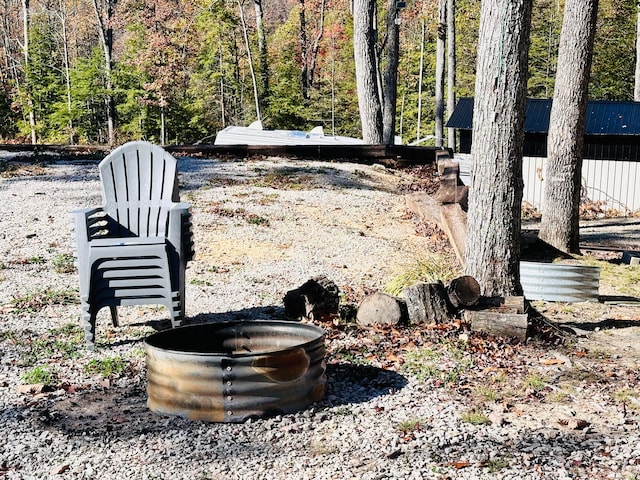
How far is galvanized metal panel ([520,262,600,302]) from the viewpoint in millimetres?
7180

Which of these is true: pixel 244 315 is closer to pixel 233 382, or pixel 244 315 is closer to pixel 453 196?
pixel 233 382

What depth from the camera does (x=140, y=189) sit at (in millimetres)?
5625

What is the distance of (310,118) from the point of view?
35125 mm

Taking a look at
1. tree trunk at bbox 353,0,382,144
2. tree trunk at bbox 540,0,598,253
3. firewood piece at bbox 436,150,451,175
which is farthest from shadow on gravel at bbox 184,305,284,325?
tree trunk at bbox 353,0,382,144

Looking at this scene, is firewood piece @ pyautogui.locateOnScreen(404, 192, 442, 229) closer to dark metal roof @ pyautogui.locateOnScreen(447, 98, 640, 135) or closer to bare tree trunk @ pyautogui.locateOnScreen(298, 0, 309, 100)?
dark metal roof @ pyautogui.locateOnScreen(447, 98, 640, 135)

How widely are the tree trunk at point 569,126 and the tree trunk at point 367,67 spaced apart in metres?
6.25

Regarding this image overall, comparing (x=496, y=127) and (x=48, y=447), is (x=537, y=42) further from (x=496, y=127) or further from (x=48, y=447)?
(x=48, y=447)

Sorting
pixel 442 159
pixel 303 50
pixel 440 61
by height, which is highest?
pixel 303 50

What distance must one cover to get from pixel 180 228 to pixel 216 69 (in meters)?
30.5

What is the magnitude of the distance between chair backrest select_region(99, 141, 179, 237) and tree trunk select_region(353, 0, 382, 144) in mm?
10820

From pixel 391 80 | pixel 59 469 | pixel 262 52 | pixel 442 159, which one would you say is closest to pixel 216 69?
pixel 262 52

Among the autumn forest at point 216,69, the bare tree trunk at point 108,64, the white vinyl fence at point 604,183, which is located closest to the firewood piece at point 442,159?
the white vinyl fence at point 604,183

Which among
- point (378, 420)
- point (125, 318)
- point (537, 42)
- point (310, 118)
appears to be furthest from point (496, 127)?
point (537, 42)

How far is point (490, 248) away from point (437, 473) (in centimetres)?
290
